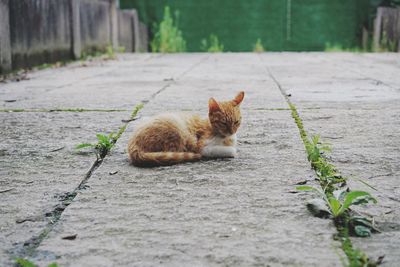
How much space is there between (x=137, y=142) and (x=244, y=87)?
9.14 ft

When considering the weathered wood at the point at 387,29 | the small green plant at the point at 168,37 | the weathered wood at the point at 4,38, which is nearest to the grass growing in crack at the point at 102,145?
the weathered wood at the point at 4,38

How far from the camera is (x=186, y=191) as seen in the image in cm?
175

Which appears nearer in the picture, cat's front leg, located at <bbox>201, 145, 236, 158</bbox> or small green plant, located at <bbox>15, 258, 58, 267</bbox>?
small green plant, located at <bbox>15, 258, 58, 267</bbox>

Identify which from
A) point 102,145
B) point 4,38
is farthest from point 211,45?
point 102,145

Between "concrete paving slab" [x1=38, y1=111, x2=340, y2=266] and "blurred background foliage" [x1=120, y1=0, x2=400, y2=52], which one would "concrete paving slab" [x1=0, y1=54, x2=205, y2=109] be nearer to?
"concrete paving slab" [x1=38, y1=111, x2=340, y2=266]

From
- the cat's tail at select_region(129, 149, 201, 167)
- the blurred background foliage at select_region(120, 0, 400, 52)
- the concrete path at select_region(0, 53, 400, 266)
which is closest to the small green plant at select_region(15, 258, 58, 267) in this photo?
the concrete path at select_region(0, 53, 400, 266)

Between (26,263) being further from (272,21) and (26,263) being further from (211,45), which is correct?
(211,45)

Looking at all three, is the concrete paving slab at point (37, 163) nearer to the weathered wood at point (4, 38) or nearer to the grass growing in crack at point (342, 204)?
the grass growing in crack at point (342, 204)

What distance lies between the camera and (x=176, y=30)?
494 inches

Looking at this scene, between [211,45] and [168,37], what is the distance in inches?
54.6

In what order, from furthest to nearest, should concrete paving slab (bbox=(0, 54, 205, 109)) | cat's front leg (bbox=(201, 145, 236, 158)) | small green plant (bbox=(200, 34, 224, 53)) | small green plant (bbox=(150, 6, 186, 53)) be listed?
small green plant (bbox=(200, 34, 224, 53)), small green plant (bbox=(150, 6, 186, 53)), concrete paving slab (bbox=(0, 54, 205, 109)), cat's front leg (bbox=(201, 145, 236, 158))

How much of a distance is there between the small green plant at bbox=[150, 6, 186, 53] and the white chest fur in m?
9.80

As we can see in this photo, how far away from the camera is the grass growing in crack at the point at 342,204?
4.05ft

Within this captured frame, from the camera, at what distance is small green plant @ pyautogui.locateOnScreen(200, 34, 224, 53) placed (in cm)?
1234
